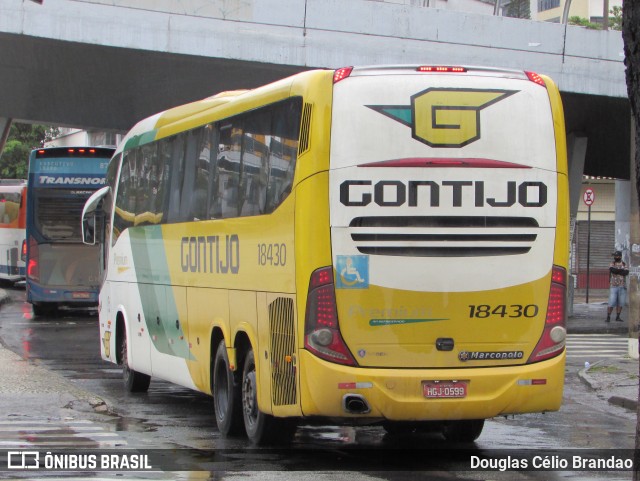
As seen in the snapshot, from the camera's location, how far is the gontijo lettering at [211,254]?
11.1 meters

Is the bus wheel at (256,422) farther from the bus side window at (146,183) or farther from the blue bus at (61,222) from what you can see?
the blue bus at (61,222)

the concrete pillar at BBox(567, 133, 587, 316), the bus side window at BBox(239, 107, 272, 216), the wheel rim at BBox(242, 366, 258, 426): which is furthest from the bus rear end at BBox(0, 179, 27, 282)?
the wheel rim at BBox(242, 366, 258, 426)

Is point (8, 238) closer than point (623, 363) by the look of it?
No

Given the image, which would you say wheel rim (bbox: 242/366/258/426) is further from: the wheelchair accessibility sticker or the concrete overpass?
the concrete overpass

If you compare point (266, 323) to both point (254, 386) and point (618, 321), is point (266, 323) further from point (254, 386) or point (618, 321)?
point (618, 321)

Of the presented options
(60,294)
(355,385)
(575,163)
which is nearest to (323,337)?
(355,385)

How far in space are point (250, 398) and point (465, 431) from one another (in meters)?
2.11

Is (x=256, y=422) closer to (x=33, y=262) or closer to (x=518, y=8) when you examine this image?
(x=33, y=262)

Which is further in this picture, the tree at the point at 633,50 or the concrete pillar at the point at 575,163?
the concrete pillar at the point at 575,163

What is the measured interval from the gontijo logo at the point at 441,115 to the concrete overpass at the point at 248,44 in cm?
1475

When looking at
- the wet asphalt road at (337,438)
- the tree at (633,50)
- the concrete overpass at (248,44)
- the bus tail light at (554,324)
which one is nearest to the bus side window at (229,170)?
the wet asphalt road at (337,438)

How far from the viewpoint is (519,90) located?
9719mm

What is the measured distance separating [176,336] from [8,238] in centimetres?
3150

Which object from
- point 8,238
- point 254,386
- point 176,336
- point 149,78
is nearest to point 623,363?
point 176,336
